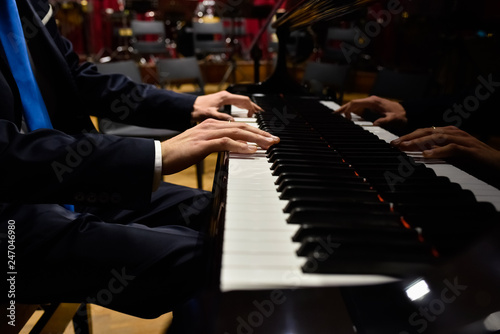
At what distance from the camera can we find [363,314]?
101cm

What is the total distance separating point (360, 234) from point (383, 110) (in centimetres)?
107

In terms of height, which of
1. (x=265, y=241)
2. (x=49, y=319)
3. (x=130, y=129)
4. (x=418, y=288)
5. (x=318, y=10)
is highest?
(x=318, y=10)

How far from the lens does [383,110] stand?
4.99 feet

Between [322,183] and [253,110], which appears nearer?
[322,183]

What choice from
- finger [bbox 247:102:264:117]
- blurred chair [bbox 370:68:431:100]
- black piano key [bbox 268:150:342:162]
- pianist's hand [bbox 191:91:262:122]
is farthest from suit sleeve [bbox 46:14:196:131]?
blurred chair [bbox 370:68:431:100]

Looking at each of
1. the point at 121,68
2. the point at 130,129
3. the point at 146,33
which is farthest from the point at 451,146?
the point at 146,33

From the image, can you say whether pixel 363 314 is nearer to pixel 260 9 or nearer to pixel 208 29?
pixel 260 9

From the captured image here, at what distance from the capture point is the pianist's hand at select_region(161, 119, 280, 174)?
0.88 metres

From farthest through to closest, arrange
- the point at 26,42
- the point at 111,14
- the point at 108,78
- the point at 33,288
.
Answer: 1. the point at 111,14
2. the point at 108,78
3. the point at 26,42
4. the point at 33,288

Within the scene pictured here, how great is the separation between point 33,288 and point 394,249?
85 centimetres

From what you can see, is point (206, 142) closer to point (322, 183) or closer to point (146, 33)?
point (322, 183)

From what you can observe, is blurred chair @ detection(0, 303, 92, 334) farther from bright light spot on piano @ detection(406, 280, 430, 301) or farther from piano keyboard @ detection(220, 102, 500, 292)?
bright light spot on piano @ detection(406, 280, 430, 301)

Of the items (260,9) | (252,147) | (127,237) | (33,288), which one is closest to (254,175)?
(252,147)

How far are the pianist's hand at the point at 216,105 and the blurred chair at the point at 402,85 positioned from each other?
1.62 metres
